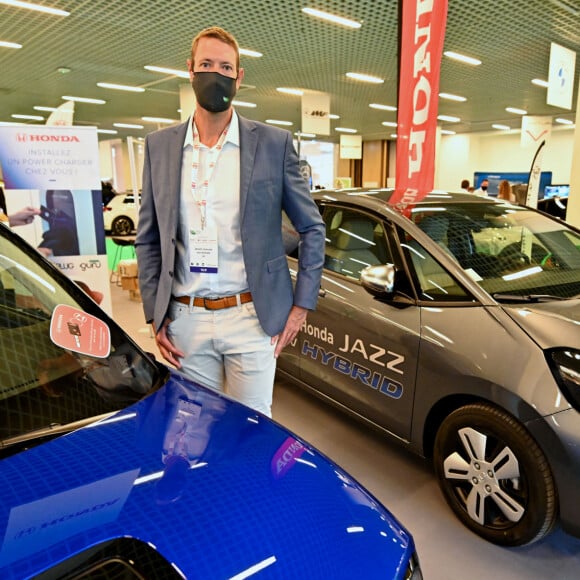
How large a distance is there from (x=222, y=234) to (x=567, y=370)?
1.18 metres

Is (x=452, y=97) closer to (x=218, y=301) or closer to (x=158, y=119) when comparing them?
(x=158, y=119)

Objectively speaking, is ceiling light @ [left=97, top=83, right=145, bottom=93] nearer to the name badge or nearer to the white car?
the white car

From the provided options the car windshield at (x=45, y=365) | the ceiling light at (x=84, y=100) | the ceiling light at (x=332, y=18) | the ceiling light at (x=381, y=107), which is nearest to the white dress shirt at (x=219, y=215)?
the car windshield at (x=45, y=365)

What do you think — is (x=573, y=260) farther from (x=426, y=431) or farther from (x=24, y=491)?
(x=24, y=491)

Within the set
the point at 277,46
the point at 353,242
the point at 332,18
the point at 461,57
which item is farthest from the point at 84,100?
the point at 353,242

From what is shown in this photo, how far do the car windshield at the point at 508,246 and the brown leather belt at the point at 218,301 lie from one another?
3.29ft

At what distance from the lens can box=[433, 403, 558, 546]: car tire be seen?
64.1 inches

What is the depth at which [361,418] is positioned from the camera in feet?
7.59

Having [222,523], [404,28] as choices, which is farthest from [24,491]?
[404,28]

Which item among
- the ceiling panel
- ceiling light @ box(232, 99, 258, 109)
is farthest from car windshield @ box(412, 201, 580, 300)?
ceiling light @ box(232, 99, 258, 109)

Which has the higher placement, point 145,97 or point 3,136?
point 145,97

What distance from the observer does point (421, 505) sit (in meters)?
2.05

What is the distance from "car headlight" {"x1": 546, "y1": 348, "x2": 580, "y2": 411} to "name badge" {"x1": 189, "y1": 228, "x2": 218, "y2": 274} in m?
1.14

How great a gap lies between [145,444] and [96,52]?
8.56 metres
